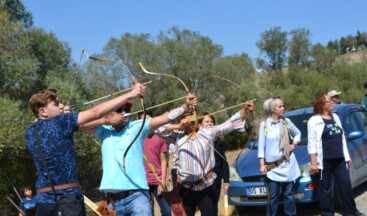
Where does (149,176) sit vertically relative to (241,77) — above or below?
below

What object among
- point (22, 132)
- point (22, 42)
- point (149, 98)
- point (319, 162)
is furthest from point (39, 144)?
point (149, 98)

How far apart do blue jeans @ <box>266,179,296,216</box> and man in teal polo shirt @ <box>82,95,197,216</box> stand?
2.41 meters

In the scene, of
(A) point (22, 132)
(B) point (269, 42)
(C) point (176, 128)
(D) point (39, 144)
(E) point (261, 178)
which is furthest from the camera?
(B) point (269, 42)

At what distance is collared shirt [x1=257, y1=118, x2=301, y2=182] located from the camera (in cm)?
579

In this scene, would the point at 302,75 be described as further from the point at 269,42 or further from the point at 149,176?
the point at 149,176

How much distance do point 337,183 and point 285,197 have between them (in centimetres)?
77

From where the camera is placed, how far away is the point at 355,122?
24.6ft

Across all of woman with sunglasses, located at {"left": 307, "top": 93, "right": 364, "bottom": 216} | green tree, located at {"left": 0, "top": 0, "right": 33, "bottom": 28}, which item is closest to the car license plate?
woman with sunglasses, located at {"left": 307, "top": 93, "right": 364, "bottom": 216}

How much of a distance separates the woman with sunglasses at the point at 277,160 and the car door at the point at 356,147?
1.57 meters

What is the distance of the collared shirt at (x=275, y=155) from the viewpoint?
228 inches

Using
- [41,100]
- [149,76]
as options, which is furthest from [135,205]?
[149,76]

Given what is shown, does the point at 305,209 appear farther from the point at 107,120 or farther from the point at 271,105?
the point at 107,120

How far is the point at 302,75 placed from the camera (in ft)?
85.1

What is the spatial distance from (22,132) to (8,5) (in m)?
6.37
